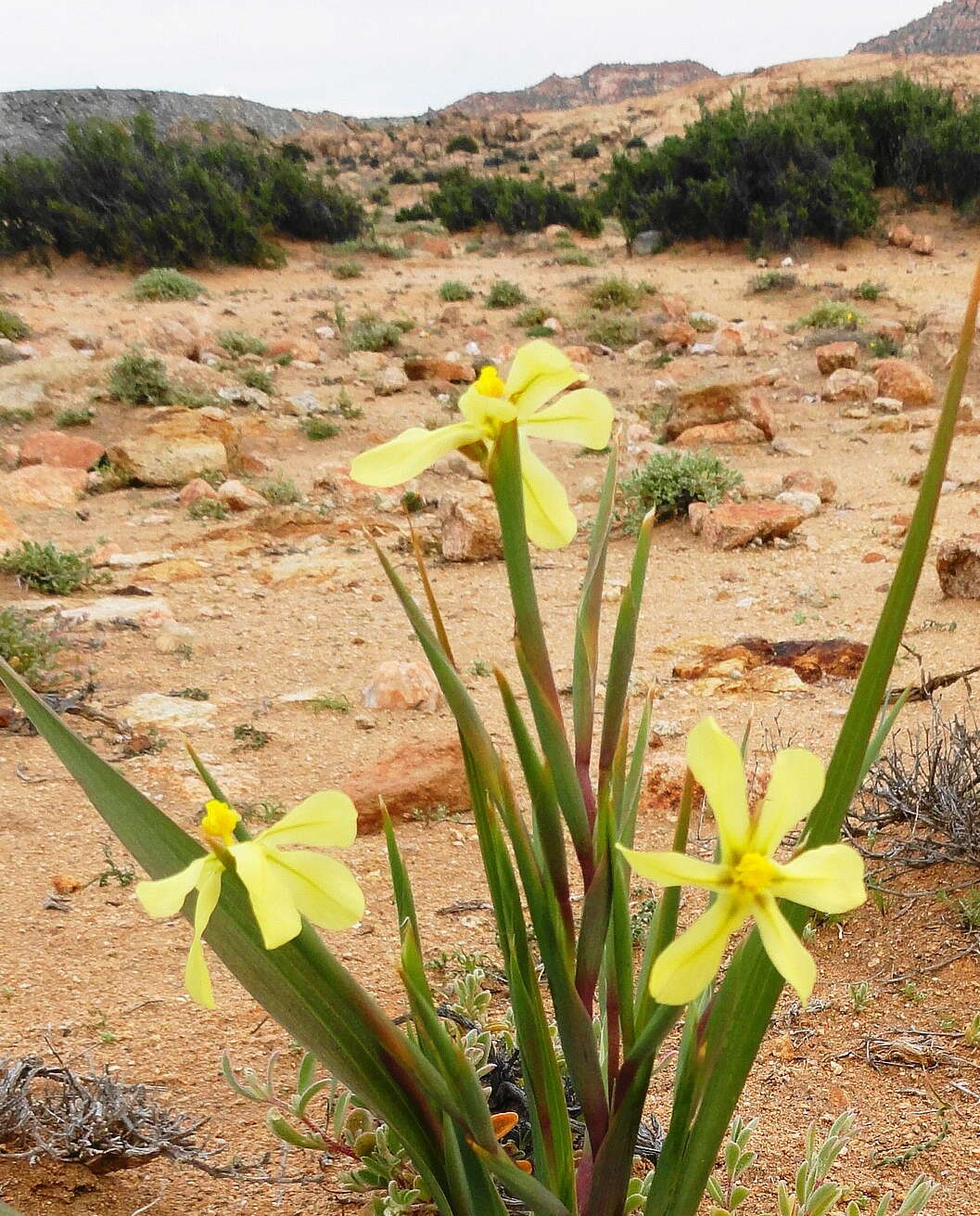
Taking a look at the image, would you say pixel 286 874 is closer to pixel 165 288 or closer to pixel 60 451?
pixel 60 451

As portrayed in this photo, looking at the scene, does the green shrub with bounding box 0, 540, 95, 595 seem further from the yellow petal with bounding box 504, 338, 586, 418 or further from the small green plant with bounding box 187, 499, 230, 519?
the yellow petal with bounding box 504, 338, 586, 418

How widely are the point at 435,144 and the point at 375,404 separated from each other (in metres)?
22.7

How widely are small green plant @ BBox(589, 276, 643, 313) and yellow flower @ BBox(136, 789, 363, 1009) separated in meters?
9.86

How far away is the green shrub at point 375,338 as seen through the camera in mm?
8695

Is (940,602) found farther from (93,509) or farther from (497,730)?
(93,509)

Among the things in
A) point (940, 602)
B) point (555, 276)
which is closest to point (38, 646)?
point (940, 602)

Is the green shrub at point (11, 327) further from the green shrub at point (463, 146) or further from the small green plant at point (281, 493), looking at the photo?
the green shrub at point (463, 146)

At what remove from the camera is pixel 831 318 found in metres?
8.70

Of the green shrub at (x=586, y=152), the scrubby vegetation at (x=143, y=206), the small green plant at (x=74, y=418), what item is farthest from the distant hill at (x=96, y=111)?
the small green plant at (x=74, y=418)

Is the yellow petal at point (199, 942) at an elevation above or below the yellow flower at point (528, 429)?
below

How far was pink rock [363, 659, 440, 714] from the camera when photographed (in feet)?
9.95

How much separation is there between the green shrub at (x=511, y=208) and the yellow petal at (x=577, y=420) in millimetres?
14425

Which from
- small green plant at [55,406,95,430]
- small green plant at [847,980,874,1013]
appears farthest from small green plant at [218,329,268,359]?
small green plant at [847,980,874,1013]

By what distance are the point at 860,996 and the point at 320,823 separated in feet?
4.14
